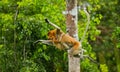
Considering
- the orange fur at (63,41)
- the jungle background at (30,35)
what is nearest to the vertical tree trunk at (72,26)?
the orange fur at (63,41)

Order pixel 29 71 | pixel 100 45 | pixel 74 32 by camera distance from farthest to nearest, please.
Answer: pixel 100 45
pixel 29 71
pixel 74 32

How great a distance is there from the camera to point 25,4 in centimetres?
700

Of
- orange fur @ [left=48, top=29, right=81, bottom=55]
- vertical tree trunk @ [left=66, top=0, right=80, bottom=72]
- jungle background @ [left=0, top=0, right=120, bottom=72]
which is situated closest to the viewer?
orange fur @ [left=48, top=29, right=81, bottom=55]

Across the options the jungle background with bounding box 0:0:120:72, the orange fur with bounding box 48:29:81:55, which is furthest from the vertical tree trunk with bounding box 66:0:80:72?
the jungle background with bounding box 0:0:120:72

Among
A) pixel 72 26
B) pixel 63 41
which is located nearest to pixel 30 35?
pixel 72 26

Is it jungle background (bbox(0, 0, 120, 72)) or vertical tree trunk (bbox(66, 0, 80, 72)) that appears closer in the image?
vertical tree trunk (bbox(66, 0, 80, 72))

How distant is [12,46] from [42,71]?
814 millimetres

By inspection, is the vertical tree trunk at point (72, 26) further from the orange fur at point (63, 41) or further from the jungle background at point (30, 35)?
the jungle background at point (30, 35)

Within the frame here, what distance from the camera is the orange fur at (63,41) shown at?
4668 mm

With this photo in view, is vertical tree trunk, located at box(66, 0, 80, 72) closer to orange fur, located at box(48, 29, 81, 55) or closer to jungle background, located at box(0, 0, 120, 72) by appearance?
orange fur, located at box(48, 29, 81, 55)

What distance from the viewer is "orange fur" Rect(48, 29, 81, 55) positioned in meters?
4.67

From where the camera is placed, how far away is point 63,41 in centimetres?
470

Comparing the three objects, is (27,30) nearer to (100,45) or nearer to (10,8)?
(10,8)

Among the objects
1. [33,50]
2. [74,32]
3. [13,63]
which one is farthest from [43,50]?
[74,32]
